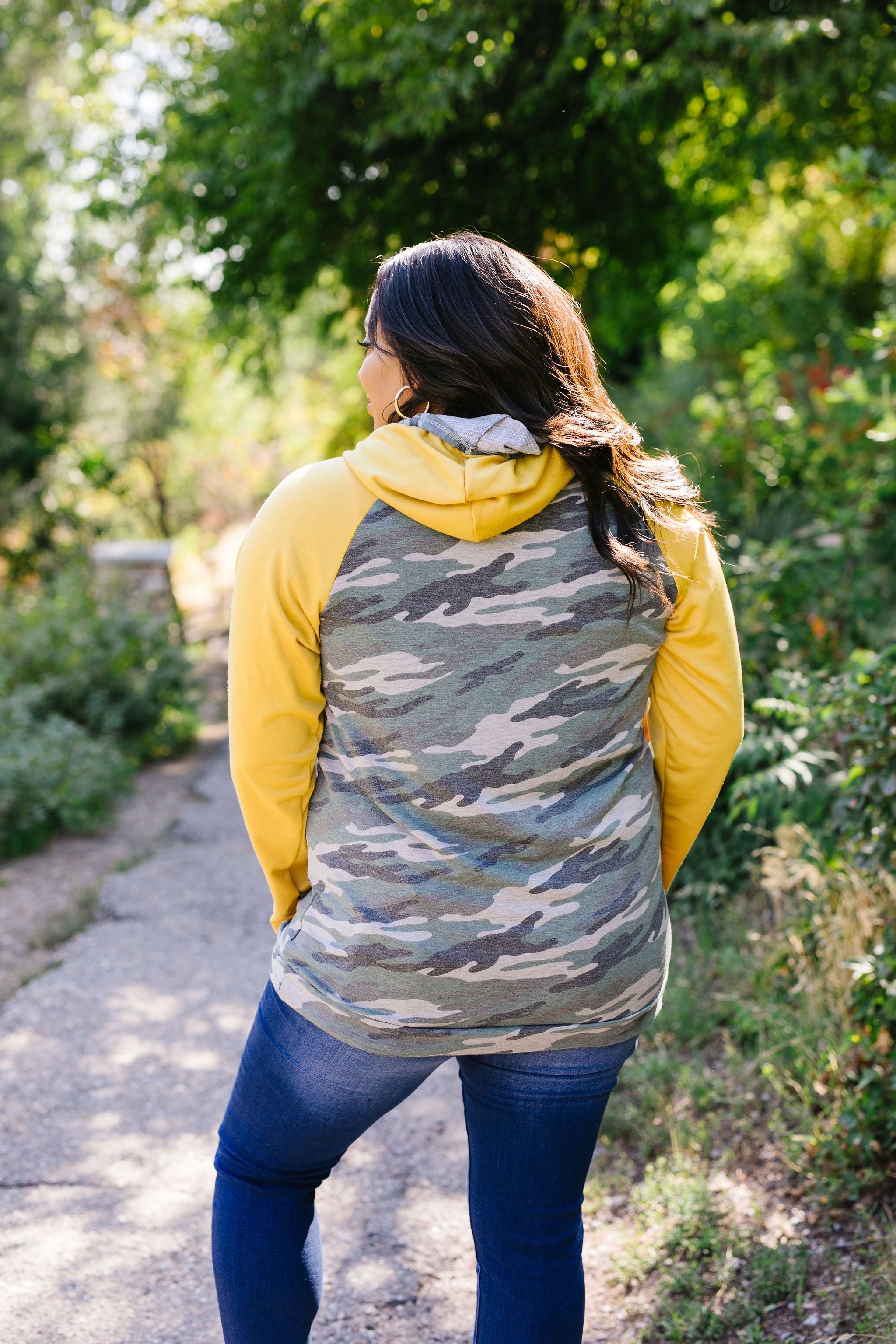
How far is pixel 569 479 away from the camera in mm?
1247

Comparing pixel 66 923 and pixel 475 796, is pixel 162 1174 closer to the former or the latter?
pixel 66 923

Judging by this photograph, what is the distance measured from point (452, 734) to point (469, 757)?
0.11 feet

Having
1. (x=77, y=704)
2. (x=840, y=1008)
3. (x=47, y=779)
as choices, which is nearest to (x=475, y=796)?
(x=840, y=1008)

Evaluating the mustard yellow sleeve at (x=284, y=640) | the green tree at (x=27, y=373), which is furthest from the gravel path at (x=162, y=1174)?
the green tree at (x=27, y=373)

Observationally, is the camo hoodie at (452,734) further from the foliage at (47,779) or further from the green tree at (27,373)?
the green tree at (27,373)

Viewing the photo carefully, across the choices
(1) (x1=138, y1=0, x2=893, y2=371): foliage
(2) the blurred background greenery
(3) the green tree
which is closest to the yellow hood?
(2) the blurred background greenery

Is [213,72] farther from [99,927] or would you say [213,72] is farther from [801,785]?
[801,785]

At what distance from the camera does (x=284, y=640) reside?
4.02 ft

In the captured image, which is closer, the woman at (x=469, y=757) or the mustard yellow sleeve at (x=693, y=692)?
the woman at (x=469, y=757)

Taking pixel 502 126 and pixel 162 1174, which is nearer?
pixel 162 1174

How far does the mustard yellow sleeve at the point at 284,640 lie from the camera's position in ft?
3.90

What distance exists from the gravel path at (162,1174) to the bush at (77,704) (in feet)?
3.83

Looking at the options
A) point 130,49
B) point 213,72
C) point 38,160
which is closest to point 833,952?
point 213,72

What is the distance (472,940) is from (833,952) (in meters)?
1.57
